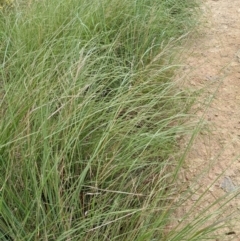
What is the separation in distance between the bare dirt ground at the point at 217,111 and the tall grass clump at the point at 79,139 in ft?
0.46

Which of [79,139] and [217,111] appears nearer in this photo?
[79,139]

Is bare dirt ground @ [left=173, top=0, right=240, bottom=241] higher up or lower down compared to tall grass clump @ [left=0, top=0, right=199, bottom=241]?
lower down

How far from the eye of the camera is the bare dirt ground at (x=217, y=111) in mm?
1603

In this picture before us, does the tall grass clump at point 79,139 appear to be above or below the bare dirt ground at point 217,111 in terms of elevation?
above

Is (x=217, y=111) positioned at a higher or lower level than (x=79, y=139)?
lower

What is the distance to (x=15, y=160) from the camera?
1.40 m

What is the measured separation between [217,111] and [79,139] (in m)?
0.88

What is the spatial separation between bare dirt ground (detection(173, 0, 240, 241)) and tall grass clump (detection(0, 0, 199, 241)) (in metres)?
0.14

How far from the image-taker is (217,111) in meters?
2.12

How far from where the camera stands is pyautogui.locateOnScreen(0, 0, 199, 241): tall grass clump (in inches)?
51.0

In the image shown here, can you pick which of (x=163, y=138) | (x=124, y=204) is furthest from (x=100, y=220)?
(x=163, y=138)

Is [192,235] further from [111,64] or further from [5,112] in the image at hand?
[111,64]

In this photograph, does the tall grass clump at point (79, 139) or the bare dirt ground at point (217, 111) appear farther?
the bare dirt ground at point (217, 111)

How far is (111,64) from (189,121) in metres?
0.47
